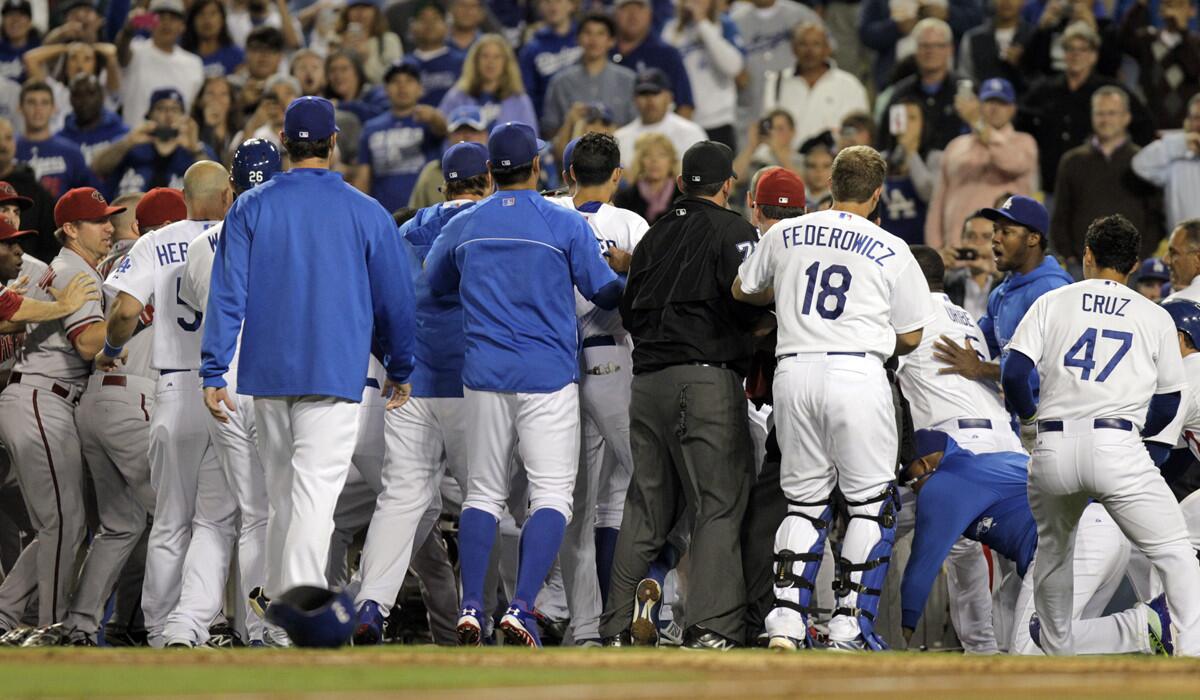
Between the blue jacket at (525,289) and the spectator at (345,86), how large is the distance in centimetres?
720

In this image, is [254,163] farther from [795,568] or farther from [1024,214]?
[1024,214]

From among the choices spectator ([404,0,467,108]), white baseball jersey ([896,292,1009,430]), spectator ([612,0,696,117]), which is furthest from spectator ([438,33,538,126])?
white baseball jersey ([896,292,1009,430])

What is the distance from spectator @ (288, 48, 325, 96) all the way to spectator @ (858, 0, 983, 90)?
5.27m

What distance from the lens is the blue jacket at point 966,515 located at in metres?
8.12

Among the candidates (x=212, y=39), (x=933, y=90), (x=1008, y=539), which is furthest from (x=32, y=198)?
(x=1008, y=539)

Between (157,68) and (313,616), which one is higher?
(157,68)

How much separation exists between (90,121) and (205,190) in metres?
6.66

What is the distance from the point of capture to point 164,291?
322 inches

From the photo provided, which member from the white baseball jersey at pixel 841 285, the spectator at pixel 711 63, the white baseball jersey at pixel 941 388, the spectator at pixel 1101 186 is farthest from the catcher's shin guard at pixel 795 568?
the spectator at pixel 711 63

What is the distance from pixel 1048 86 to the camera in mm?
13898

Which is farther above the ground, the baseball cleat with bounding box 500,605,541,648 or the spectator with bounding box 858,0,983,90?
the spectator with bounding box 858,0,983,90

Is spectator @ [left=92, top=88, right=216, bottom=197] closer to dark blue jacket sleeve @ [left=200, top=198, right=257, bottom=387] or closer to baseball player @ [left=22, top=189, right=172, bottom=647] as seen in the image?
baseball player @ [left=22, top=189, right=172, bottom=647]

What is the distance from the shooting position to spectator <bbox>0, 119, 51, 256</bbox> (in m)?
12.5

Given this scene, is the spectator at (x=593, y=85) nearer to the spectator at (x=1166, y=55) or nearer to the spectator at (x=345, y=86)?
the spectator at (x=345, y=86)
